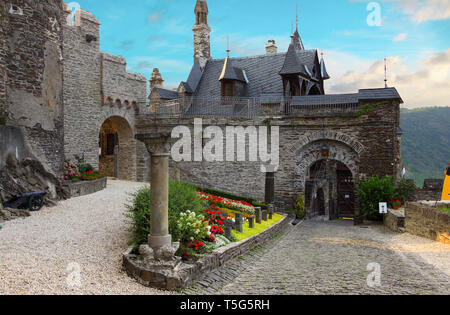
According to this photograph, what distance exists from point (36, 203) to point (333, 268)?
9.07 metres

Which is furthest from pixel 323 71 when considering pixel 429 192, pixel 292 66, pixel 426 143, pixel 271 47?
pixel 426 143

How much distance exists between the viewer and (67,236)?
30.8 feet

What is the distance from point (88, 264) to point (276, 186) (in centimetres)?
1494

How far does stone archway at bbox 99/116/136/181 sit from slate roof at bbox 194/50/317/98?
608 centimetres

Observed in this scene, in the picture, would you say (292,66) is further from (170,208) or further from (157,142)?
(157,142)

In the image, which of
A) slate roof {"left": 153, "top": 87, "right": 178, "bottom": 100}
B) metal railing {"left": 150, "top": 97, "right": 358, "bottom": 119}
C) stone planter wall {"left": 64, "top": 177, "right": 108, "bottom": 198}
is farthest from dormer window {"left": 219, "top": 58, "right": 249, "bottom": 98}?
stone planter wall {"left": 64, "top": 177, "right": 108, "bottom": 198}

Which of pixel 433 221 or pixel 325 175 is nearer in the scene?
pixel 433 221

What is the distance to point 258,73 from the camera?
27.0 metres

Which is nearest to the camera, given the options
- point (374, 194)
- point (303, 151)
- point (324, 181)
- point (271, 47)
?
point (374, 194)

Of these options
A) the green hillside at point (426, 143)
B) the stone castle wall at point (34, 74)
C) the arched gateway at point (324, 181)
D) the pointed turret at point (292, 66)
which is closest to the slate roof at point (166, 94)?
the pointed turret at point (292, 66)

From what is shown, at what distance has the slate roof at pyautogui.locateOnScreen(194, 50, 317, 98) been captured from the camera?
2584 centimetres

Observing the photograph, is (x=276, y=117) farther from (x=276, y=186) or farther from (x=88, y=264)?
(x=88, y=264)

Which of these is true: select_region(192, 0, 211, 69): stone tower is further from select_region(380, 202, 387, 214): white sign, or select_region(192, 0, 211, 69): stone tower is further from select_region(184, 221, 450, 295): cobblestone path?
select_region(184, 221, 450, 295): cobblestone path

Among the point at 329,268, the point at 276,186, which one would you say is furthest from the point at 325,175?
the point at 329,268
